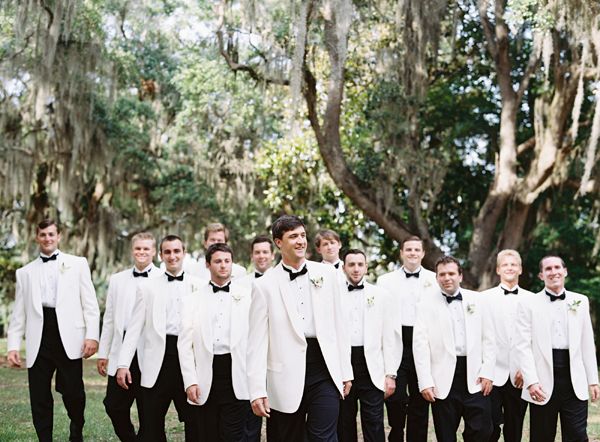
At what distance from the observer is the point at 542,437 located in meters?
6.02

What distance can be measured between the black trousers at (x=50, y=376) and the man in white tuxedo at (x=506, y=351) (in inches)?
130

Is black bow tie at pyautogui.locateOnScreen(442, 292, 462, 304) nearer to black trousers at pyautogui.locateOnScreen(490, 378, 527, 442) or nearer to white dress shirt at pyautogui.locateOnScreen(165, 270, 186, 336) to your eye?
black trousers at pyautogui.locateOnScreen(490, 378, 527, 442)

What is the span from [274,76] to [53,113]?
4.72m

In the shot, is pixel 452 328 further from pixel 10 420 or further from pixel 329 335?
pixel 10 420

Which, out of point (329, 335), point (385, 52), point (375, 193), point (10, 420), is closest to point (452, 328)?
point (329, 335)

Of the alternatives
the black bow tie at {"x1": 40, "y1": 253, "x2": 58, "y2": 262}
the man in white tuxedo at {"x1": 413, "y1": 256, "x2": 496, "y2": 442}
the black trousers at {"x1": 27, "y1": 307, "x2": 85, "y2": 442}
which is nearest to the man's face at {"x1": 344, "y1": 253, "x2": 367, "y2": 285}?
the man in white tuxedo at {"x1": 413, "y1": 256, "x2": 496, "y2": 442}

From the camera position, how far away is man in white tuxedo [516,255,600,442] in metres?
5.93

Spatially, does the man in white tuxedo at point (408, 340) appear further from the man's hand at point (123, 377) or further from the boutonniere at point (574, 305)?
the man's hand at point (123, 377)

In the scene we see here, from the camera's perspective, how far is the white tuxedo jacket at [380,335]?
6.31 m

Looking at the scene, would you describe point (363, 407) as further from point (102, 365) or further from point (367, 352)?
point (102, 365)

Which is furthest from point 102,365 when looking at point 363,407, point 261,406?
point 261,406

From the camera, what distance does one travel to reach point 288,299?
197 inches

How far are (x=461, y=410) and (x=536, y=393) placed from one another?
655 millimetres

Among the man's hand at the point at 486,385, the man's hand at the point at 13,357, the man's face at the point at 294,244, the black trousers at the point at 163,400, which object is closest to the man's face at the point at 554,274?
the man's hand at the point at 486,385
